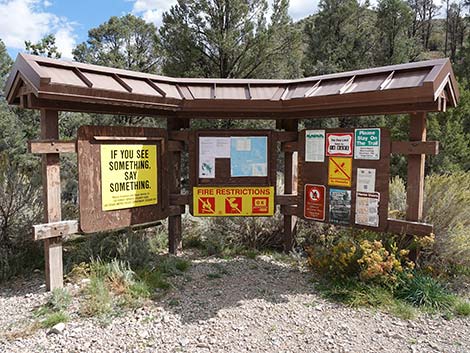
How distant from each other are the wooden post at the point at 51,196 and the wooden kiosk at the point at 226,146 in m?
0.01

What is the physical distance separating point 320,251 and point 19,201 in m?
4.40

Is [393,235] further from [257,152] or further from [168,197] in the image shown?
[168,197]

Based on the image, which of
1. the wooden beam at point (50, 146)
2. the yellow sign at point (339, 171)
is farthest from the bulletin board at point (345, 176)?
the wooden beam at point (50, 146)

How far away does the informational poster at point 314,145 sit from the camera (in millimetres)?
5586

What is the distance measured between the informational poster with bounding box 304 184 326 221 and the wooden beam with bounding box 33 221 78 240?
132 inches

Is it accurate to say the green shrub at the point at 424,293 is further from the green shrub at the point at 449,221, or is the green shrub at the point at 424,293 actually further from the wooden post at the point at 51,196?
the wooden post at the point at 51,196

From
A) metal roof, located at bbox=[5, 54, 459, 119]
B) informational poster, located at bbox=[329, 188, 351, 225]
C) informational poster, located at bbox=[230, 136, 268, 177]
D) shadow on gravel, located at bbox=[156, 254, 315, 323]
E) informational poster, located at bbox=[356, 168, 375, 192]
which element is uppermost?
metal roof, located at bbox=[5, 54, 459, 119]

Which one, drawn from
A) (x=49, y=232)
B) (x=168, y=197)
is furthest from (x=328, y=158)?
(x=49, y=232)

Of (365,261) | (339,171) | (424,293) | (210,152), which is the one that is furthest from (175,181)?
(424,293)

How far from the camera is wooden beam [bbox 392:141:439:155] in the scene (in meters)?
4.61

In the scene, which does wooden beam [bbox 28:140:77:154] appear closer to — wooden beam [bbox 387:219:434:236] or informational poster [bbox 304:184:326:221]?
informational poster [bbox 304:184:326:221]

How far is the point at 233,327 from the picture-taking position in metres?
3.87

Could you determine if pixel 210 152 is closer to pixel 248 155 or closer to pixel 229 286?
pixel 248 155

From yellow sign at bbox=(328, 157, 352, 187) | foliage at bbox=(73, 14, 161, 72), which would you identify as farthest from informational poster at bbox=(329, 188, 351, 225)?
foliage at bbox=(73, 14, 161, 72)
